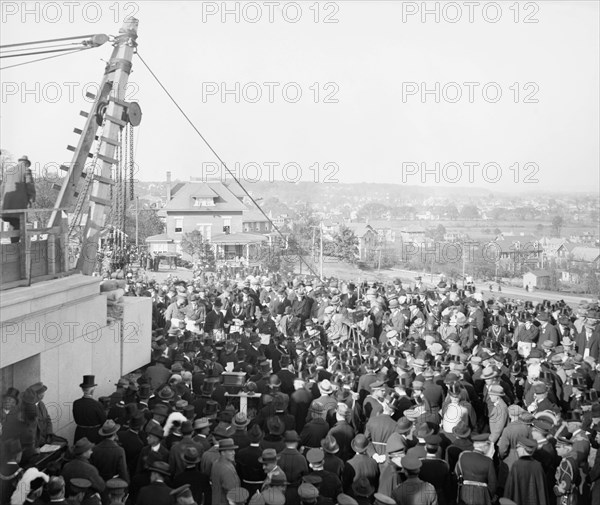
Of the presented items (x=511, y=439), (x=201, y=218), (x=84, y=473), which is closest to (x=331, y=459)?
(x=511, y=439)

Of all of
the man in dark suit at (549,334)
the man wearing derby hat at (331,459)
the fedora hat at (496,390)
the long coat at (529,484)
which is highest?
the man in dark suit at (549,334)

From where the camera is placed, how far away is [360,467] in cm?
744

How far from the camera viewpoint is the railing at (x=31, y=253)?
31.7ft

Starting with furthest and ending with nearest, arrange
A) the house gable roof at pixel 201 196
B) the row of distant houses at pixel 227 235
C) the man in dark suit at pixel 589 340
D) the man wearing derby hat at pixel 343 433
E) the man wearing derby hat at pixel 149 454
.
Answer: the house gable roof at pixel 201 196, the row of distant houses at pixel 227 235, the man in dark suit at pixel 589 340, the man wearing derby hat at pixel 343 433, the man wearing derby hat at pixel 149 454

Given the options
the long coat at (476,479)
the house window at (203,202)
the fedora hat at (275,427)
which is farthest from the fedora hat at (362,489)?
the house window at (203,202)

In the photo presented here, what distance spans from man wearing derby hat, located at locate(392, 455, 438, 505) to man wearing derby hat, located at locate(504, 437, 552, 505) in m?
1.14

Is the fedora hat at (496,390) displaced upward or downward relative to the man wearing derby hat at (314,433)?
upward

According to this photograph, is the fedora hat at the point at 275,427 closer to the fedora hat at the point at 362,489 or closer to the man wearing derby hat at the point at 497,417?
the fedora hat at the point at 362,489

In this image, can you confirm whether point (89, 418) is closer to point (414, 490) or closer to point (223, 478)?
point (223, 478)

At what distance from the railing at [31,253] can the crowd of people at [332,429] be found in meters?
1.94

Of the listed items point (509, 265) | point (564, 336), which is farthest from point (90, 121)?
point (509, 265)

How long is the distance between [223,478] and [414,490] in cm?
191

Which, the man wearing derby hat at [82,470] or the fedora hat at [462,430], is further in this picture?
the fedora hat at [462,430]

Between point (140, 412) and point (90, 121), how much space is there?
7.28m
